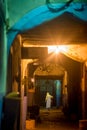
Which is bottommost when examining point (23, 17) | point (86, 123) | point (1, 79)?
point (86, 123)

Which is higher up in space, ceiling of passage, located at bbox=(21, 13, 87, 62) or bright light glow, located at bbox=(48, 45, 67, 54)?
ceiling of passage, located at bbox=(21, 13, 87, 62)

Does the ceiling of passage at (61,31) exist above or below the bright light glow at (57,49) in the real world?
above

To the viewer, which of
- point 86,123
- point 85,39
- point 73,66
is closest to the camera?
point 86,123

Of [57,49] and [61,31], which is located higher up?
[61,31]

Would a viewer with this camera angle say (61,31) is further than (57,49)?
No

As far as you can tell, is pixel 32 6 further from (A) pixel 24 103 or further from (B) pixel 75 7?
(A) pixel 24 103

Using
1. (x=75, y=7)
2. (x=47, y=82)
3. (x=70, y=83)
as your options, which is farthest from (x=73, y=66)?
(x=75, y=7)

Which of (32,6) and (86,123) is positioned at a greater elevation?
(32,6)

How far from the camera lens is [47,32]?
13523mm

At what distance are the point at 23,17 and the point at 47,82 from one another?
1277 inches

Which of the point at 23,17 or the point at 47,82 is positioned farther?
the point at 47,82

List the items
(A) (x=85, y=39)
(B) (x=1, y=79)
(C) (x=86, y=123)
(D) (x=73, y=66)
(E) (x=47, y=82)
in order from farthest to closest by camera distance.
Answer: (E) (x=47, y=82)
(D) (x=73, y=66)
(A) (x=85, y=39)
(C) (x=86, y=123)
(B) (x=1, y=79)

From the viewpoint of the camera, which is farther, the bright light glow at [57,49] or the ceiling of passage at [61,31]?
the bright light glow at [57,49]

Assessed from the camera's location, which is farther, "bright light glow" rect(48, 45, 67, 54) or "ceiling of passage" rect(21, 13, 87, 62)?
"bright light glow" rect(48, 45, 67, 54)
